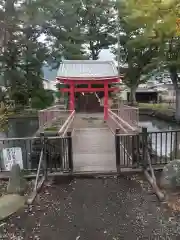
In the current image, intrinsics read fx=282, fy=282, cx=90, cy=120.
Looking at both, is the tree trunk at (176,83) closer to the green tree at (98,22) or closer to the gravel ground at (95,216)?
the green tree at (98,22)

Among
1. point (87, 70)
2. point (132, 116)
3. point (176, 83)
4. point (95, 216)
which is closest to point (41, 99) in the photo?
point (87, 70)

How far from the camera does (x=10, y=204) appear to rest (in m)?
5.28

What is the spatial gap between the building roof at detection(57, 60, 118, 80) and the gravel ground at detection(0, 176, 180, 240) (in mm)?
12672

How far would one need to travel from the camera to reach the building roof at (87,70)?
60.0 ft

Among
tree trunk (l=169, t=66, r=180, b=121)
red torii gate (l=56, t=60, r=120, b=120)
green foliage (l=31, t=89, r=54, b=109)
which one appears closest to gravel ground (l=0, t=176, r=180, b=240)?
red torii gate (l=56, t=60, r=120, b=120)

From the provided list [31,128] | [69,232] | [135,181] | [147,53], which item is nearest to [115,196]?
[135,181]

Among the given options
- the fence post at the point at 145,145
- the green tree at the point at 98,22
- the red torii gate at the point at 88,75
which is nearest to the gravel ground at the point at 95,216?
the fence post at the point at 145,145

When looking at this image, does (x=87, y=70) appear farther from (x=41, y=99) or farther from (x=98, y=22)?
(x=98, y=22)

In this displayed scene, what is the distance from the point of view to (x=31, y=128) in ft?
79.9

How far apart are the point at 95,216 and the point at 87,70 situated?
1588 centimetres

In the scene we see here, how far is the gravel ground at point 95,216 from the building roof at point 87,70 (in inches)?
499

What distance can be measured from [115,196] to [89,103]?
19.8m

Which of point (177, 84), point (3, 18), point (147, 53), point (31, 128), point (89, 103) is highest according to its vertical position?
point (3, 18)

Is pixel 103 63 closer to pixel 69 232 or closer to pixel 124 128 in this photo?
pixel 124 128
